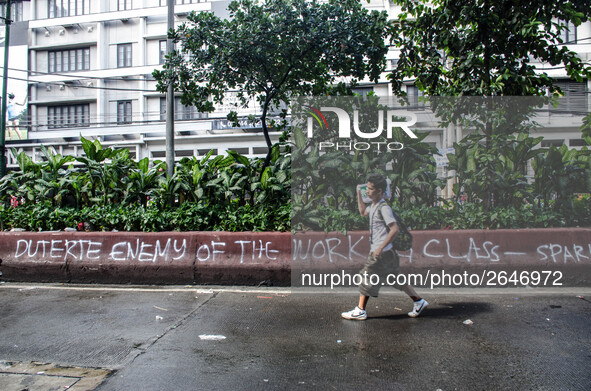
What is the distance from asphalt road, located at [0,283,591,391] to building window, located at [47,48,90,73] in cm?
3122

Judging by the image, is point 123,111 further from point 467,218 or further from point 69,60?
point 467,218

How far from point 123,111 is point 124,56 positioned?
12.8 feet

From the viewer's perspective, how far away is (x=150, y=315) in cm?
548

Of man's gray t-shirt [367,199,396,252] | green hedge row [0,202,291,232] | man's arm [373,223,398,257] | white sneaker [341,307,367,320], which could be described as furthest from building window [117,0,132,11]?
white sneaker [341,307,367,320]

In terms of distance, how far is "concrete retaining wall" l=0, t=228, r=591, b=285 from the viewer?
653 centimetres

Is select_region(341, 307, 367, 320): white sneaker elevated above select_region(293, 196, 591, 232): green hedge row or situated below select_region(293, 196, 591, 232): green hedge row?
below

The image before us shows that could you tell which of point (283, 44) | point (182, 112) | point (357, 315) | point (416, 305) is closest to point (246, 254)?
point (357, 315)

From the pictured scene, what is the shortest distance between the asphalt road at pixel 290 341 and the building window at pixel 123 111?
28.0 metres

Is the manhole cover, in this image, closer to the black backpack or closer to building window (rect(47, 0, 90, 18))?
the black backpack

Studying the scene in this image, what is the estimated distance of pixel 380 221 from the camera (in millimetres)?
5246

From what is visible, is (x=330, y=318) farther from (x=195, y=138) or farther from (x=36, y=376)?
(x=195, y=138)

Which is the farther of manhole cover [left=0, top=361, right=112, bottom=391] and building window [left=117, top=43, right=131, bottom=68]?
building window [left=117, top=43, right=131, bottom=68]

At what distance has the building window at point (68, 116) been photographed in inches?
1307

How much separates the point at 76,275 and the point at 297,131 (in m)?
4.17
